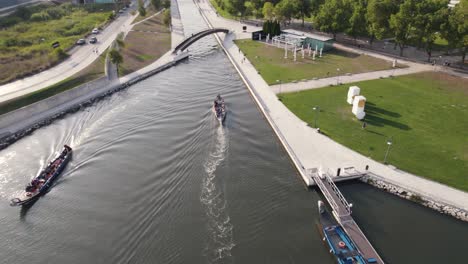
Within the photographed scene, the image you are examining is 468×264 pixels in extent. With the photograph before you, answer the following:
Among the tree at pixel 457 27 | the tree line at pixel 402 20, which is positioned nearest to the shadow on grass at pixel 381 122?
the tree at pixel 457 27

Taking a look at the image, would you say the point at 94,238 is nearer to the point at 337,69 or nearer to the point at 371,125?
the point at 371,125

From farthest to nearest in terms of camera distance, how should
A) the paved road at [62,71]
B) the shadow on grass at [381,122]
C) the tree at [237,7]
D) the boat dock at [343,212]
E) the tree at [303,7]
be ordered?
1. the tree at [237,7]
2. the tree at [303,7]
3. the paved road at [62,71]
4. the shadow on grass at [381,122]
5. the boat dock at [343,212]

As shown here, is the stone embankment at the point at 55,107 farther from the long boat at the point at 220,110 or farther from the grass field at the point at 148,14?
the grass field at the point at 148,14

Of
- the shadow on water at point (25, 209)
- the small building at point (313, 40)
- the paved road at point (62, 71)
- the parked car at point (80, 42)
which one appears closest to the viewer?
the shadow on water at point (25, 209)

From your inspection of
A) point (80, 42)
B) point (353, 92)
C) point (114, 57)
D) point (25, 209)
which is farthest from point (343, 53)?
point (25, 209)

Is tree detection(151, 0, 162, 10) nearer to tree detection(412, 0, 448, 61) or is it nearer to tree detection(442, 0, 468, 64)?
tree detection(412, 0, 448, 61)

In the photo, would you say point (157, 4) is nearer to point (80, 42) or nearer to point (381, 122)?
point (80, 42)

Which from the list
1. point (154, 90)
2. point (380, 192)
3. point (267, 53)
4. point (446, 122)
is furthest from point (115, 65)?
point (446, 122)
